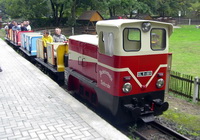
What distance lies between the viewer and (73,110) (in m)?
6.66

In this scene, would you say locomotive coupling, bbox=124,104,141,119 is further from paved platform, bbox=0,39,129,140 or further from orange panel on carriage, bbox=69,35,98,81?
orange panel on carriage, bbox=69,35,98,81

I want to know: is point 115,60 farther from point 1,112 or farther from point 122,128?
point 1,112

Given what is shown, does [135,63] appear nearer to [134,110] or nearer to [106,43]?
[106,43]

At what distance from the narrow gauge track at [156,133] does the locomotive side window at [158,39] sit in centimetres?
185

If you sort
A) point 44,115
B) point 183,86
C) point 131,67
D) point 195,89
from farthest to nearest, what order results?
1. point 183,86
2. point 195,89
3. point 44,115
4. point 131,67

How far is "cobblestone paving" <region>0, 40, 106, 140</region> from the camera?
5.31 meters

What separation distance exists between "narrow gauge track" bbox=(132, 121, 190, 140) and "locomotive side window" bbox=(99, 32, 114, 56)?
77.5 inches

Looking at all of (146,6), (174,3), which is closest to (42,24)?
(146,6)

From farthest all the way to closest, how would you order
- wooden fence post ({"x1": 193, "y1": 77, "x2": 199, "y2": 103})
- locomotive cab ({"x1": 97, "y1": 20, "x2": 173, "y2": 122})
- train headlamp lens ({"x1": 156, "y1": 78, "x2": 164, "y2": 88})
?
wooden fence post ({"x1": 193, "y1": 77, "x2": 199, "y2": 103}) < train headlamp lens ({"x1": 156, "y1": 78, "x2": 164, "y2": 88}) < locomotive cab ({"x1": 97, "y1": 20, "x2": 173, "y2": 122})

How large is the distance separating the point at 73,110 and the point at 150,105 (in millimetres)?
1906

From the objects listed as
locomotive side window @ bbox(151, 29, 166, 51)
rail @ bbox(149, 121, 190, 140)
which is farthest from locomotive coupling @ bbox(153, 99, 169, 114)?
locomotive side window @ bbox(151, 29, 166, 51)

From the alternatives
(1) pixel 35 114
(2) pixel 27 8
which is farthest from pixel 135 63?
(2) pixel 27 8

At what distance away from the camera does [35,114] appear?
644 cm

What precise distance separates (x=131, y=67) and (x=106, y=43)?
2.62 feet
